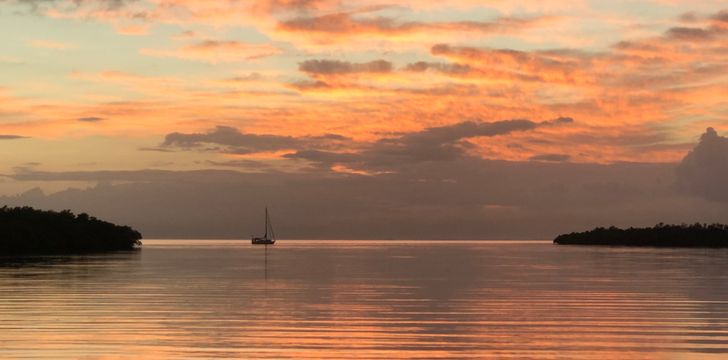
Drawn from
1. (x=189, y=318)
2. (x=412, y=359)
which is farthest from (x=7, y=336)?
(x=412, y=359)

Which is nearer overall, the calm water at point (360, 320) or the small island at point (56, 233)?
the calm water at point (360, 320)

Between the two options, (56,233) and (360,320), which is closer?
(360,320)

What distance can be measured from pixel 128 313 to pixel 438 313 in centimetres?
1186

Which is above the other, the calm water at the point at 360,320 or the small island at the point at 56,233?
the small island at the point at 56,233

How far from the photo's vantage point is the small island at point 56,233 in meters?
136

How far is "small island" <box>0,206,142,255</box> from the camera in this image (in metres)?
136

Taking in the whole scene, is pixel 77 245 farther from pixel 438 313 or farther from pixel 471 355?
pixel 471 355

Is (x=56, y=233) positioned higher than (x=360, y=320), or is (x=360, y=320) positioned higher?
(x=56, y=233)

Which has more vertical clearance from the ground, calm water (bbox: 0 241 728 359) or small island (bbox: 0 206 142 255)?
small island (bbox: 0 206 142 255)

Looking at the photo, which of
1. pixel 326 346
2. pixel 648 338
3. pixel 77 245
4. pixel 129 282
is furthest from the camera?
pixel 77 245

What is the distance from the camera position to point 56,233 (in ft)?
503

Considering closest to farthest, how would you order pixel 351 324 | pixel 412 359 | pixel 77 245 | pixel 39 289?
pixel 412 359 → pixel 351 324 → pixel 39 289 → pixel 77 245

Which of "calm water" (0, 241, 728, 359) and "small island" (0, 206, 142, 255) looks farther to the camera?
"small island" (0, 206, 142, 255)

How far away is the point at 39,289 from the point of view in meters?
49.1
